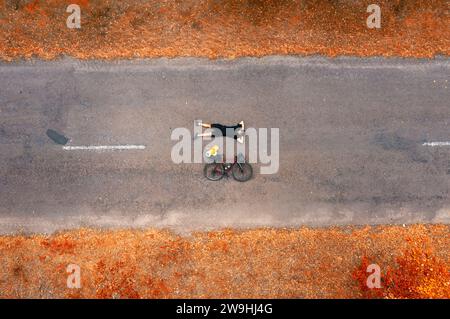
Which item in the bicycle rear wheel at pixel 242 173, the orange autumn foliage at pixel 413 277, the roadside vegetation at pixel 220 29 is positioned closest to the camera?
the orange autumn foliage at pixel 413 277

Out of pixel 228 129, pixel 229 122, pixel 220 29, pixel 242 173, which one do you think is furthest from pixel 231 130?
pixel 220 29

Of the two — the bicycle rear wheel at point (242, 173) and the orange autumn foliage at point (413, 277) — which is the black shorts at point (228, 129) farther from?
the orange autumn foliage at point (413, 277)

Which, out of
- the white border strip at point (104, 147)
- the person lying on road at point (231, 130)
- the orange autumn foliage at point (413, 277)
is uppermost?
the person lying on road at point (231, 130)

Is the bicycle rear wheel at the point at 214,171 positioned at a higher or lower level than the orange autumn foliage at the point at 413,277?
higher

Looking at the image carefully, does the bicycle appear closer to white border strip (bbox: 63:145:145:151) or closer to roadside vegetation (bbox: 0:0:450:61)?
white border strip (bbox: 63:145:145:151)

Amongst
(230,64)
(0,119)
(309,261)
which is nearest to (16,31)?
(0,119)

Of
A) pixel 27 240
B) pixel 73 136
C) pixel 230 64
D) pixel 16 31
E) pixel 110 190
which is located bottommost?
pixel 27 240

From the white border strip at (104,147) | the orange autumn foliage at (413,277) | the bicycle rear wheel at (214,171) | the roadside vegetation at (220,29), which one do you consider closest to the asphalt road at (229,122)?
the white border strip at (104,147)
